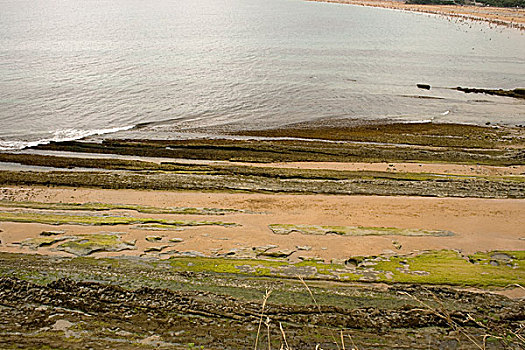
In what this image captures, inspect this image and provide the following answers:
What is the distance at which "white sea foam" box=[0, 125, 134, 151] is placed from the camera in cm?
1788

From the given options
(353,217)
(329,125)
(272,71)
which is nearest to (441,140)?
(329,125)

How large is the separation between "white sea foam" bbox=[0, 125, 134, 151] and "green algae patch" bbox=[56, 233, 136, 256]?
10.3 metres

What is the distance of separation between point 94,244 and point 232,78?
83.8 ft

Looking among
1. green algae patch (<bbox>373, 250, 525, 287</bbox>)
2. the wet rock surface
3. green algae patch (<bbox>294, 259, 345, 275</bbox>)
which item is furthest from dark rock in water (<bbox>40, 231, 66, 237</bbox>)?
green algae patch (<bbox>373, 250, 525, 287</bbox>)

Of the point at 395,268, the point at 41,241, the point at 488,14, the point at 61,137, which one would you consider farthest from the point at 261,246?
the point at 488,14

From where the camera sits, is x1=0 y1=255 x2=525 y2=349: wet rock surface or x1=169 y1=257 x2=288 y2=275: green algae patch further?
x1=169 y1=257 x2=288 y2=275: green algae patch

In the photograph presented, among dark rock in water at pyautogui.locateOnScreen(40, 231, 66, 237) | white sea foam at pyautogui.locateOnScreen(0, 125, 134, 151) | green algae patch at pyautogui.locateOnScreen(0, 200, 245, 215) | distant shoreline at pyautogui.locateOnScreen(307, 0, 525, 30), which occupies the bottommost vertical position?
dark rock in water at pyautogui.locateOnScreen(40, 231, 66, 237)

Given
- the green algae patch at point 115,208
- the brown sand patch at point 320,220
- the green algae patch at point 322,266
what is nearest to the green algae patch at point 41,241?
the brown sand patch at point 320,220

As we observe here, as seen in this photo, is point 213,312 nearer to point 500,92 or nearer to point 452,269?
point 452,269

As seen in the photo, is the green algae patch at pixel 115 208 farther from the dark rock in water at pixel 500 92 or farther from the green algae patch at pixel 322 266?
the dark rock in water at pixel 500 92

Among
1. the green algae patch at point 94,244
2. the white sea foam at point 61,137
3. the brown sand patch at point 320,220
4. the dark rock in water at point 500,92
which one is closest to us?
the green algae patch at point 94,244

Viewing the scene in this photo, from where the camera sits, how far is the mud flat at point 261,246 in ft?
22.0

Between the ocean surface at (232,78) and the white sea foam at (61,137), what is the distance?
10 centimetres

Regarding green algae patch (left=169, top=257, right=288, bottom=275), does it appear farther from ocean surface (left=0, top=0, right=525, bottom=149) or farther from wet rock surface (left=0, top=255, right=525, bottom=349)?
ocean surface (left=0, top=0, right=525, bottom=149)
